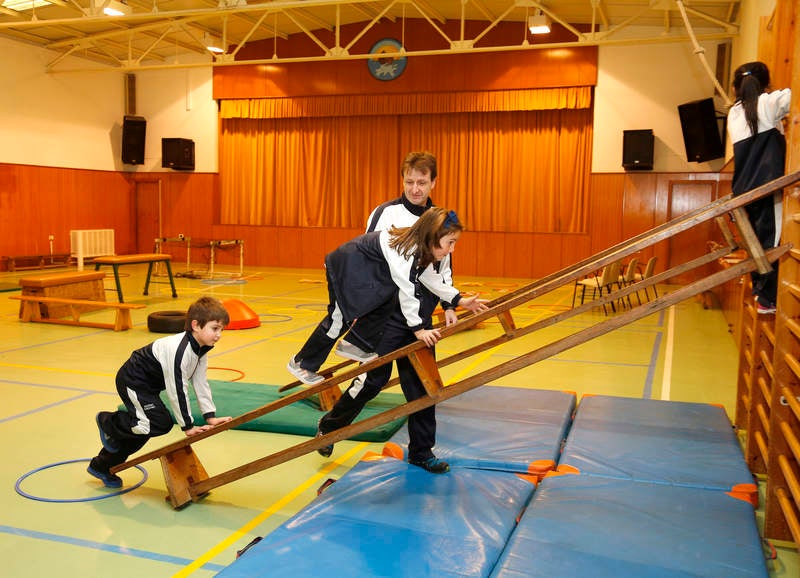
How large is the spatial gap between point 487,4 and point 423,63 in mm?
2071

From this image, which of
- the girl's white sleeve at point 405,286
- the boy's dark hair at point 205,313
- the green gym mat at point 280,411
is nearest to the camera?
the boy's dark hair at point 205,313

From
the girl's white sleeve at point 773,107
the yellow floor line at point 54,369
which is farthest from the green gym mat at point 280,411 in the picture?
the girl's white sleeve at point 773,107

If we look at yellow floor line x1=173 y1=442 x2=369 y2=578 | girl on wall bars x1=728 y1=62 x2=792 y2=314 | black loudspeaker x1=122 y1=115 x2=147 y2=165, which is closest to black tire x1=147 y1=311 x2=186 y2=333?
yellow floor line x1=173 y1=442 x2=369 y2=578

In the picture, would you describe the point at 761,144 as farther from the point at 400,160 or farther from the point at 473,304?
the point at 400,160

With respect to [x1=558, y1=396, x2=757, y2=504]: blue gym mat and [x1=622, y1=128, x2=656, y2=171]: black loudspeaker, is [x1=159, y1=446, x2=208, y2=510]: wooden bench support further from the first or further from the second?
[x1=622, y1=128, x2=656, y2=171]: black loudspeaker

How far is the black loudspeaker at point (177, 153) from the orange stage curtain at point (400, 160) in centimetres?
88

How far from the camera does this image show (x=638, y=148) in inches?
567

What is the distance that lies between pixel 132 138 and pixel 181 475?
16994mm

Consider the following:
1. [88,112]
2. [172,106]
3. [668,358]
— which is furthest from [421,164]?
[88,112]

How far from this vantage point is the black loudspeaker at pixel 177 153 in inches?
716

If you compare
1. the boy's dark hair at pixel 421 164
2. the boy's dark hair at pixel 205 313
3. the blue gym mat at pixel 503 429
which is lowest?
the blue gym mat at pixel 503 429

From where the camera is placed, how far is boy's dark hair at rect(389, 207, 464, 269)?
10.8 feet

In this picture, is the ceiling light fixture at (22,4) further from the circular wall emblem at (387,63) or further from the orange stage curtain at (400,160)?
the circular wall emblem at (387,63)

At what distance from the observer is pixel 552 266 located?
15859 millimetres
